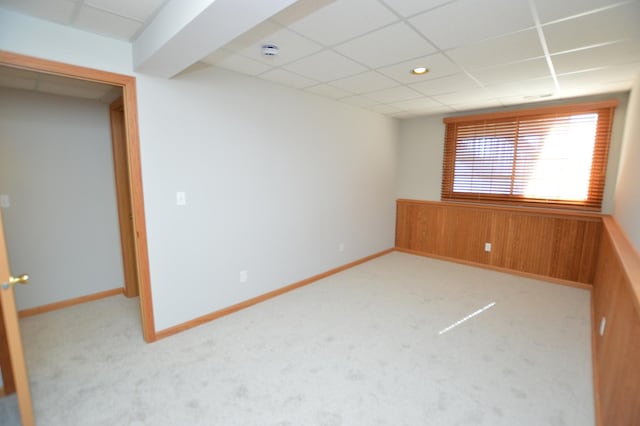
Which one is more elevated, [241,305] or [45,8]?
[45,8]

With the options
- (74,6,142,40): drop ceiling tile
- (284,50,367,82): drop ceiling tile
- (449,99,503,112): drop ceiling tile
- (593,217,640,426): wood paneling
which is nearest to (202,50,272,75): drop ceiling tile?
(284,50,367,82): drop ceiling tile

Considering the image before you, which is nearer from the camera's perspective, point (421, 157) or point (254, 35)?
point (254, 35)

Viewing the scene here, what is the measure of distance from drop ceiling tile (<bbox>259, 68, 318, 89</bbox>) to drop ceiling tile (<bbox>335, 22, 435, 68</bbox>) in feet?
2.39

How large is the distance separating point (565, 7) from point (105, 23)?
9.03ft

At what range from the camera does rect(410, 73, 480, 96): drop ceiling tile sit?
2896mm

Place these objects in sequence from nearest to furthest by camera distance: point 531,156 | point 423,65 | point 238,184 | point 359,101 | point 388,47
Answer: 1. point 388,47
2. point 423,65
3. point 238,184
4. point 359,101
5. point 531,156

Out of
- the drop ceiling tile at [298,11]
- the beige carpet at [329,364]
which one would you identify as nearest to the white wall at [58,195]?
the beige carpet at [329,364]

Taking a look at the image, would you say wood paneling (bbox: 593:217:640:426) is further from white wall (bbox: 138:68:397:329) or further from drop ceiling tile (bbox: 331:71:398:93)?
Result: white wall (bbox: 138:68:397:329)

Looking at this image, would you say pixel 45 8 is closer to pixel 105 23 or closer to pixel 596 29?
pixel 105 23

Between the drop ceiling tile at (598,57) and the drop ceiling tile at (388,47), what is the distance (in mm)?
1118

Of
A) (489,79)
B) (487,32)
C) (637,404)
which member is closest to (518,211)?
(489,79)

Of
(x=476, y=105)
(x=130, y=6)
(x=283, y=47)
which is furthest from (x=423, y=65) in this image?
(x=130, y=6)

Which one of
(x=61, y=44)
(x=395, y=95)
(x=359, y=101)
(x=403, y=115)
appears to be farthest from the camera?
(x=403, y=115)

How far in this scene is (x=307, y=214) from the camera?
375 centimetres
